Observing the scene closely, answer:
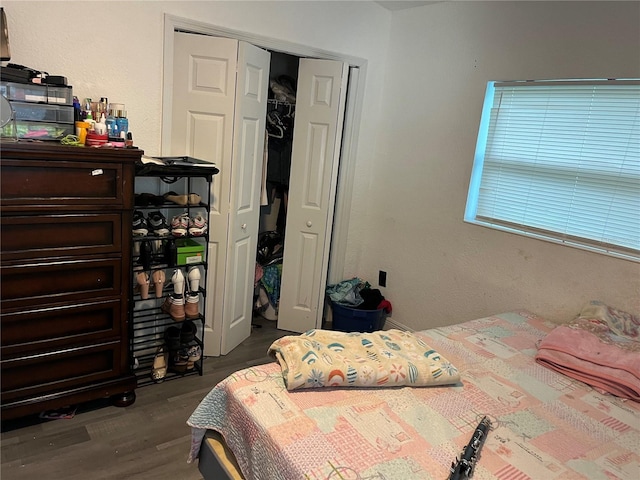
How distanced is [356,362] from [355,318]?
1.82 m

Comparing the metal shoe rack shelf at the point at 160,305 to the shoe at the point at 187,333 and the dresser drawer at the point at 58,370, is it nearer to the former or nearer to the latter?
the shoe at the point at 187,333

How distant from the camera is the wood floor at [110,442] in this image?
1.93 meters

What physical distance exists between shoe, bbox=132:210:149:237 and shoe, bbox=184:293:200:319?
46 centimetres

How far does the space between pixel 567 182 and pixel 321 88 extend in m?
1.69

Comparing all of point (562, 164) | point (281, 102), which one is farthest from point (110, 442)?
point (562, 164)

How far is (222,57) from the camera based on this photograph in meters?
2.63

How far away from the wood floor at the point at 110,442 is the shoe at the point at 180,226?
0.89 meters

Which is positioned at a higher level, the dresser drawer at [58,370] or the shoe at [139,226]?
the shoe at [139,226]

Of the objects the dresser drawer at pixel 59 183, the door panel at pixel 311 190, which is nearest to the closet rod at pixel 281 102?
the door panel at pixel 311 190

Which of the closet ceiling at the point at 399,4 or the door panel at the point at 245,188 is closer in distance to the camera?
the door panel at the point at 245,188

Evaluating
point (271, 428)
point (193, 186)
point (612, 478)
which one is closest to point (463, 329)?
point (612, 478)

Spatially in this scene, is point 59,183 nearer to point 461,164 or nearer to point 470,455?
point 470,455

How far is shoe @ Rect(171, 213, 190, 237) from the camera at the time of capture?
2516 mm

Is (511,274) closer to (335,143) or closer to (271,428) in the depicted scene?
(335,143)
